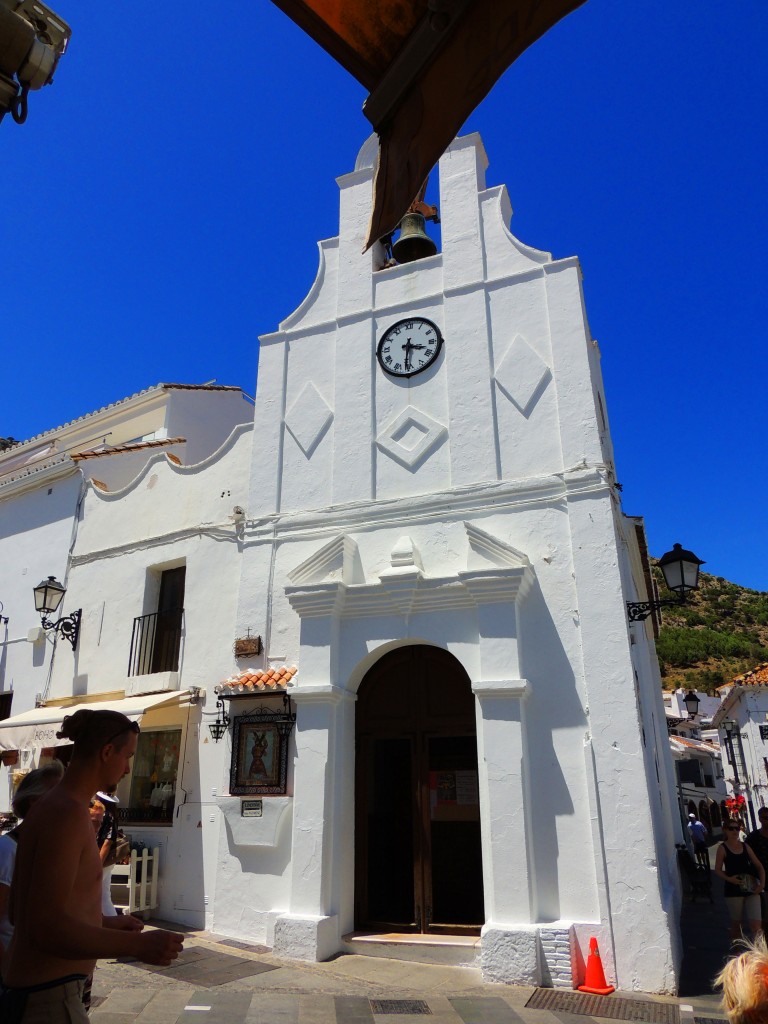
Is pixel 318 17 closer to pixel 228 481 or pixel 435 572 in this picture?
pixel 435 572

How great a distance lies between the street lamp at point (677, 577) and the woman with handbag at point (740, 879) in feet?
8.24

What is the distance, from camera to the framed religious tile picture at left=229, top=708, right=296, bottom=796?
27.5 ft

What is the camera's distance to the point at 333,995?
6188 millimetres

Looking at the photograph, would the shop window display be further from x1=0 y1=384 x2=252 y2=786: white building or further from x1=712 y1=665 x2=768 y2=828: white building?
x1=712 y1=665 x2=768 y2=828: white building

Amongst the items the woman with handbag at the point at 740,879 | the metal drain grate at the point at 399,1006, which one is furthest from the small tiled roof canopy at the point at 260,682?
the woman with handbag at the point at 740,879

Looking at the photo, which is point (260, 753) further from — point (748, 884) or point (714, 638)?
point (714, 638)

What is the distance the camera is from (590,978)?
6.48 m

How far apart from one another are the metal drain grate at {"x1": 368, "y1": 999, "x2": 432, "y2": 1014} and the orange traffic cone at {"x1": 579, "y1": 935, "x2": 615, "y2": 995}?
1609 millimetres

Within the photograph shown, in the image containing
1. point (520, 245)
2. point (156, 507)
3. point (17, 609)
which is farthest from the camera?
point (17, 609)

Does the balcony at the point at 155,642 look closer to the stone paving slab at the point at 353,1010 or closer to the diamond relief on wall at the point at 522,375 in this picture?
the stone paving slab at the point at 353,1010

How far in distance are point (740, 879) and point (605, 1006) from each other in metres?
2.46

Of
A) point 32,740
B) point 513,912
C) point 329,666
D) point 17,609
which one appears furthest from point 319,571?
point 17,609

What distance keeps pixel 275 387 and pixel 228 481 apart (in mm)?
1591

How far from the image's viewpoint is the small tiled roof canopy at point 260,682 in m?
8.59
